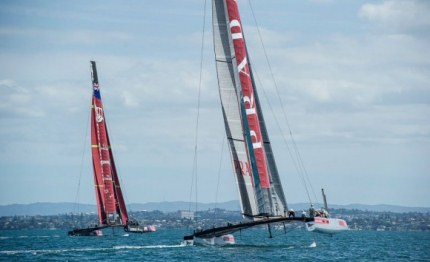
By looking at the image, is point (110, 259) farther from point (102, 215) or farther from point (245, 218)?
point (102, 215)

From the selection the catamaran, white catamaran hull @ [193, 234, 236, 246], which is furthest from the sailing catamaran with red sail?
the catamaran

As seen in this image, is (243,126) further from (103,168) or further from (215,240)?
(103,168)

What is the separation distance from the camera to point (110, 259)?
59.3 metres

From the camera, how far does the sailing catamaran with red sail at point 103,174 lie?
103 m

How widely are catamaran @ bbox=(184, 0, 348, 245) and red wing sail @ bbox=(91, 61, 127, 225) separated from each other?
45700mm

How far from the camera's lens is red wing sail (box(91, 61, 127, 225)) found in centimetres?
10331

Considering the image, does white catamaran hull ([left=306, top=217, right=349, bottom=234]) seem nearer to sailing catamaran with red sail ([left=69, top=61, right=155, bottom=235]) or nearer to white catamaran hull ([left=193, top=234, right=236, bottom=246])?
white catamaran hull ([left=193, top=234, right=236, bottom=246])

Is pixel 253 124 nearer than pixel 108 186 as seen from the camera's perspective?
Yes

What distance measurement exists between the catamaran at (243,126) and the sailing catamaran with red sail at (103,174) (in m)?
45.7

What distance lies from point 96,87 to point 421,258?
4974 centimetres

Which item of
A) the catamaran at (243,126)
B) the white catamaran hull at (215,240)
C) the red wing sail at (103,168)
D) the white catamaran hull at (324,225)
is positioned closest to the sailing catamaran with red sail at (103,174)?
the red wing sail at (103,168)

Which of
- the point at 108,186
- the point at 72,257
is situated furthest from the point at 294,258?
the point at 108,186

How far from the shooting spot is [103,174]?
104312 millimetres

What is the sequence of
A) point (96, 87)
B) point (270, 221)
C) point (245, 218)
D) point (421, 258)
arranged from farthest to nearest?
1. point (96, 87)
2. point (421, 258)
3. point (245, 218)
4. point (270, 221)
